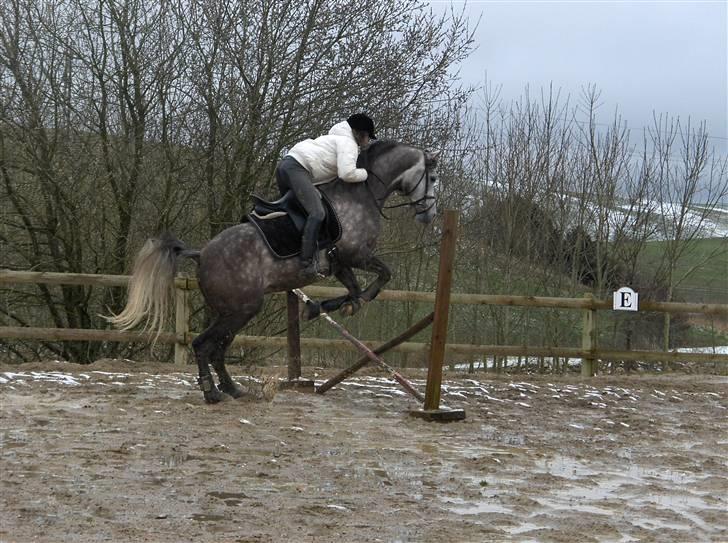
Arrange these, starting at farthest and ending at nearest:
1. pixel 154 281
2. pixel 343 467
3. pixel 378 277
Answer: pixel 378 277 → pixel 154 281 → pixel 343 467

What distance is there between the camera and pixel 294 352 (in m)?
9.48

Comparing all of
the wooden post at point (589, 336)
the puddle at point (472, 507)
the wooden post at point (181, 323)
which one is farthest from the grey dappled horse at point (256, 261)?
the wooden post at point (589, 336)

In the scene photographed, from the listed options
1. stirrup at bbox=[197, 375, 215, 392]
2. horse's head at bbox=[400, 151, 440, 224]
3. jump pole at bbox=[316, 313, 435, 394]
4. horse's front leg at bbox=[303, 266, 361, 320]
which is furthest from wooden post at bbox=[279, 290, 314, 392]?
horse's head at bbox=[400, 151, 440, 224]

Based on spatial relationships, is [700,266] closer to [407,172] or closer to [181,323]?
[181,323]

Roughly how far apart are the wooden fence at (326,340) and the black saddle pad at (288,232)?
2.94 metres

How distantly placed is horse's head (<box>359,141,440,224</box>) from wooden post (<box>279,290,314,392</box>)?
1724 millimetres

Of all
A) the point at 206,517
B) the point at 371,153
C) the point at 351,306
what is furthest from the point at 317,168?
the point at 206,517

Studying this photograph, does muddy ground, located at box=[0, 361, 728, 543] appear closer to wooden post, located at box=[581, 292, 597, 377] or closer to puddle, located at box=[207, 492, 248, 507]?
puddle, located at box=[207, 492, 248, 507]

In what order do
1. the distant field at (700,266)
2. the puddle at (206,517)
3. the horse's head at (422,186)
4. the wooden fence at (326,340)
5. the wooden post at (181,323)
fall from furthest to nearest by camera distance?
1. the distant field at (700,266)
2. the wooden post at (181,323)
3. the wooden fence at (326,340)
4. the horse's head at (422,186)
5. the puddle at (206,517)

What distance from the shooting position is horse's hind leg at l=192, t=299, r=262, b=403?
8227mm

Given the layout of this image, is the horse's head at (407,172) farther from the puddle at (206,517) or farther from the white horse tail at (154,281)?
the puddle at (206,517)

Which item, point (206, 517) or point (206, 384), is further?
point (206, 384)

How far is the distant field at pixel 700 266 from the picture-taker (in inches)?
740

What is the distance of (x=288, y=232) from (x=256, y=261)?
1.22ft
